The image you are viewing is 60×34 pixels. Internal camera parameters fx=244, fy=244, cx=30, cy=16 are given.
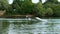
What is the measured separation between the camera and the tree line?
4675 cm

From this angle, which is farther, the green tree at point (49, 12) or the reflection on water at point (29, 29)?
the green tree at point (49, 12)

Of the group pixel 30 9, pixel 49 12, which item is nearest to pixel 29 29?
pixel 49 12

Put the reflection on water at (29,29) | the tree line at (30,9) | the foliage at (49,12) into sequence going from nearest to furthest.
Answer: the reflection on water at (29,29), the foliage at (49,12), the tree line at (30,9)

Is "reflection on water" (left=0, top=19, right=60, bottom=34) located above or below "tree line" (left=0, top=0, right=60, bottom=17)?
above

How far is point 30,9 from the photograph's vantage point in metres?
47.8

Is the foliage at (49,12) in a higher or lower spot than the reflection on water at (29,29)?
lower

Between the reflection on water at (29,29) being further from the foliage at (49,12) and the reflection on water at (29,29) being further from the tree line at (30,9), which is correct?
the foliage at (49,12)

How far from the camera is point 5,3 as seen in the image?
1919 inches

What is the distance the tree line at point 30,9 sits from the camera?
1841 inches

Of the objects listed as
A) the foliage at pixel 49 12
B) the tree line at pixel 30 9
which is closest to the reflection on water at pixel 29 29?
the tree line at pixel 30 9

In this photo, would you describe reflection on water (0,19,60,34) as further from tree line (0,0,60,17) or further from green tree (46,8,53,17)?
green tree (46,8,53,17)

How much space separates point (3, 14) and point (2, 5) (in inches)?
104

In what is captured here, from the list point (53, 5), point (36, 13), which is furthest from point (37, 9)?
point (53, 5)

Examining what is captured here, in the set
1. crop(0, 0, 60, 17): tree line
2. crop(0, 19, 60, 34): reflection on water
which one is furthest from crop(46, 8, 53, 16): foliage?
crop(0, 19, 60, 34): reflection on water
